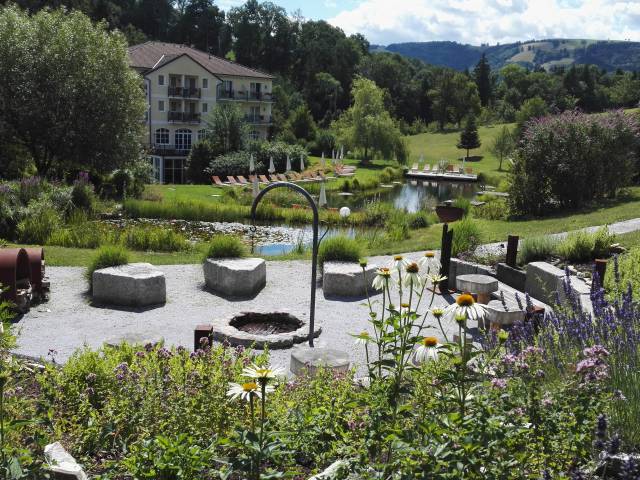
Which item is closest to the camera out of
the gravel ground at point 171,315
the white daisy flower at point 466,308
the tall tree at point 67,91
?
the white daisy flower at point 466,308

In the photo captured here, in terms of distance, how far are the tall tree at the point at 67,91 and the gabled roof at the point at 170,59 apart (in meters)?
25.0

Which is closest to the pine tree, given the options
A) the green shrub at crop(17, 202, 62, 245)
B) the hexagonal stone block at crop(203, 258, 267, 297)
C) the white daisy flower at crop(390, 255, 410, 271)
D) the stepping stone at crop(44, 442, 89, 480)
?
the green shrub at crop(17, 202, 62, 245)

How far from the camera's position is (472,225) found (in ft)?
41.7

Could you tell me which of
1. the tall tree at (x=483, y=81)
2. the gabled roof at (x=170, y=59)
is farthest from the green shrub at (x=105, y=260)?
the tall tree at (x=483, y=81)

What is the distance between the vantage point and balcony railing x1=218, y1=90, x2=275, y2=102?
54034 mm

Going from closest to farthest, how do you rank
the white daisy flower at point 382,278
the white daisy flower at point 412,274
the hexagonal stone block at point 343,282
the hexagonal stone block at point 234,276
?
1. the white daisy flower at point 412,274
2. the white daisy flower at point 382,278
3. the hexagonal stone block at point 234,276
4. the hexagonal stone block at point 343,282

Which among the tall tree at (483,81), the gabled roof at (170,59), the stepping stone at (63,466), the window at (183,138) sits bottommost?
the stepping stone at (63,466)

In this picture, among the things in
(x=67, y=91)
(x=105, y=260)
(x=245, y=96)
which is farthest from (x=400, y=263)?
(x=245, y=96)

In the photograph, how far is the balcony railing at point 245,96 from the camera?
54.0 metres

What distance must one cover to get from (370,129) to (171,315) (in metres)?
42.8

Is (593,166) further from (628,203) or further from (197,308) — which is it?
(197,308)

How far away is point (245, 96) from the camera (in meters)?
55.6

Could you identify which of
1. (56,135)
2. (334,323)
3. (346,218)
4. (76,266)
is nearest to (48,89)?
(56,135)

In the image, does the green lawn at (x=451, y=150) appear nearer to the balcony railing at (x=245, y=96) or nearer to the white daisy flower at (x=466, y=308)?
the balcony railing at (x=245, y=96)
